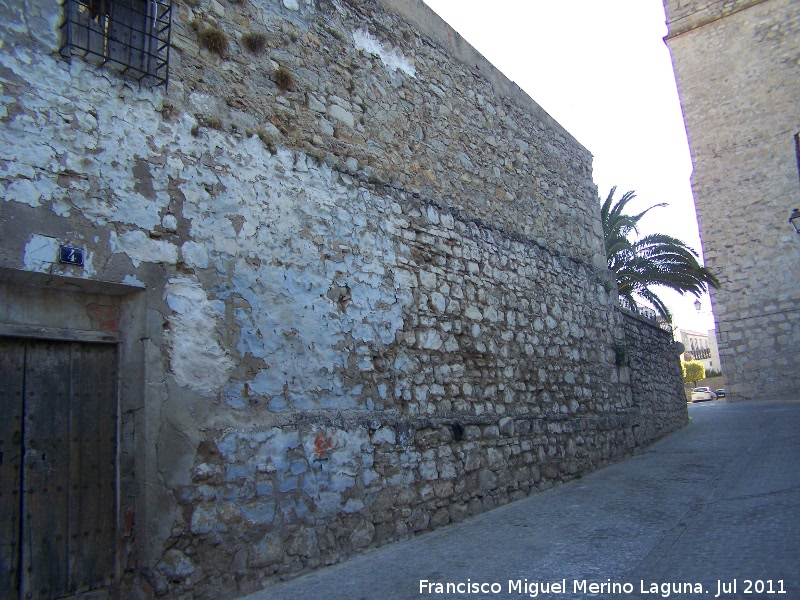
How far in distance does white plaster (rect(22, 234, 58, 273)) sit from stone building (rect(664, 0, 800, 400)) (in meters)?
18.2

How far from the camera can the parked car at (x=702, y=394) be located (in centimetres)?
2913

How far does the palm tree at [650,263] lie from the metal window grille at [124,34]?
1131cm

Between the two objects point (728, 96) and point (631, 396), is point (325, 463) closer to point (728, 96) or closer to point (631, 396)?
point (631, 396)

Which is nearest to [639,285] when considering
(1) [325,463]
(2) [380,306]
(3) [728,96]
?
(3) [728,96]

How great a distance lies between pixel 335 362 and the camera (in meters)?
4.92

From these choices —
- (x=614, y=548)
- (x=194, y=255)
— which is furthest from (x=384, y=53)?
(x=614, y=548)

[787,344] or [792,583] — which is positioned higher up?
[787,344]

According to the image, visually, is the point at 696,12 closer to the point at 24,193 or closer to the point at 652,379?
the point at 652,379

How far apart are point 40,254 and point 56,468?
4.08 feet

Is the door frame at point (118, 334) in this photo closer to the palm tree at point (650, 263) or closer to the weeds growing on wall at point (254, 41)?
the weeds growing on wall at point (254, 41)

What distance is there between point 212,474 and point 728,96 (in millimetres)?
19218

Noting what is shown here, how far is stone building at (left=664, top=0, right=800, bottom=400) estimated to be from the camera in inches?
664

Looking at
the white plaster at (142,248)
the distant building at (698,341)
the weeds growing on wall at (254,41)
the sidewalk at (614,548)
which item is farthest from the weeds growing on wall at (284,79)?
the distant building at (698,341)

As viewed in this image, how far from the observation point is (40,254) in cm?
341
